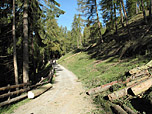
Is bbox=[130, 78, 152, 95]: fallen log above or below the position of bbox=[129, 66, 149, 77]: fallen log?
below

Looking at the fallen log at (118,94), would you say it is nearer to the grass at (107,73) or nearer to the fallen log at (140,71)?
the grass at (107,73)

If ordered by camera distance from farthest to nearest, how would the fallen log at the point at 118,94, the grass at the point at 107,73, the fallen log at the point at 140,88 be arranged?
the grass at the point at 107,73
the fallen log at the point at 118,94
the fallen log at the point at 140,88

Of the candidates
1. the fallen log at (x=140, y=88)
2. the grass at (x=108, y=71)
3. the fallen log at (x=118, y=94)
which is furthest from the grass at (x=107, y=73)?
the fallen log at (x=140, y=88)

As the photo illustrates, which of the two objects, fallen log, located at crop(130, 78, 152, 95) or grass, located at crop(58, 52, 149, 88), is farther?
grass, located at crop(58, 52, 149, 88)

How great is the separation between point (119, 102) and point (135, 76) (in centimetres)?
289

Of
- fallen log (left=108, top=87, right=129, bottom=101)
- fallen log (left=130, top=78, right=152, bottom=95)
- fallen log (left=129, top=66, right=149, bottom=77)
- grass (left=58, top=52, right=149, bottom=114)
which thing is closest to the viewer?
fallen log (left=130, top=78, right=152, bottom=95)

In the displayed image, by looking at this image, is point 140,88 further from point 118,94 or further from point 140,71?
point 140,71

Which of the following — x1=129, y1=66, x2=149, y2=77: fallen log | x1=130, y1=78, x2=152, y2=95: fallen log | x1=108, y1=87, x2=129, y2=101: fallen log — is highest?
x1=129, y1=66, x2=149, y2=77: fallen log

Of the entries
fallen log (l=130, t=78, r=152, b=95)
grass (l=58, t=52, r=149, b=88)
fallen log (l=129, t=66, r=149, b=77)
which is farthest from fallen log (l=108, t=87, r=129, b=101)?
grass (l=58, t=52, r=149, b=88)

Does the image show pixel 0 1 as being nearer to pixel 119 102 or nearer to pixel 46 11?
pixel 46 11

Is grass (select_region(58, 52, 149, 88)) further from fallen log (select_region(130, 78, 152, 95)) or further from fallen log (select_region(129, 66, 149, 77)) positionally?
fallen log (select_region(130, 78, 152, 95))

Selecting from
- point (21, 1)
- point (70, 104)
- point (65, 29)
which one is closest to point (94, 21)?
point (21, 1)

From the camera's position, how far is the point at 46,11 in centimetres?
1130

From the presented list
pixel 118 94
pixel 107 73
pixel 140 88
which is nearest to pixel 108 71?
pixel 107 73
